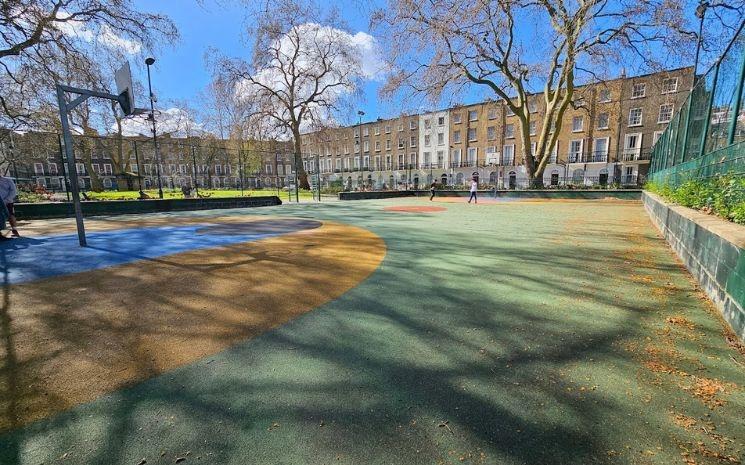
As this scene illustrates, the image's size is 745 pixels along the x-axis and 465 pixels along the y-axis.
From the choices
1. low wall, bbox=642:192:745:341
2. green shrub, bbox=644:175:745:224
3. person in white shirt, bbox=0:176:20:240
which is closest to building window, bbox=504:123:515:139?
green shrub, bbox=644:175:745:224

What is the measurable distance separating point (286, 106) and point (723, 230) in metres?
37.5

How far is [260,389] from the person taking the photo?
211 centimetres

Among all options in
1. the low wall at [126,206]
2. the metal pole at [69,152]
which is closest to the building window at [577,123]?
the low wall at [126,206]

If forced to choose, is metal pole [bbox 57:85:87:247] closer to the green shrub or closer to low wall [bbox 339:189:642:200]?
the green shrub

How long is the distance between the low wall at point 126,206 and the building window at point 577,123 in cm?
3784

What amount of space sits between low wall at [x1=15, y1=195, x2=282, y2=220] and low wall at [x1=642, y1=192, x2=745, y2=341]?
55.8ft

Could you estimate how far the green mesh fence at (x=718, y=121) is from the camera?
4.51 meters

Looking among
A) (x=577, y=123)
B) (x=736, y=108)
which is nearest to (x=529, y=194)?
(x=736, y=108)

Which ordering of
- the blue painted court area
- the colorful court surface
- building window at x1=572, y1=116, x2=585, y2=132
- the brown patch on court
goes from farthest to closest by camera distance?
building window at x1=572, y1=116, x2=585, y2=132
the blue painted court area
the brown patch on court
the colorful court surface

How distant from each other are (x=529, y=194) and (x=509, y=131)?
23.8m

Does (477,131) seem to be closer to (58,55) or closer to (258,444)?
(58,55)

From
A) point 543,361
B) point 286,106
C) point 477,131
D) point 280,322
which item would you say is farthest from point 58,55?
point 477,131

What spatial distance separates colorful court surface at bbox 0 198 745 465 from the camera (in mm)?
1663

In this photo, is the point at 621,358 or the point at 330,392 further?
the point at 621,358
